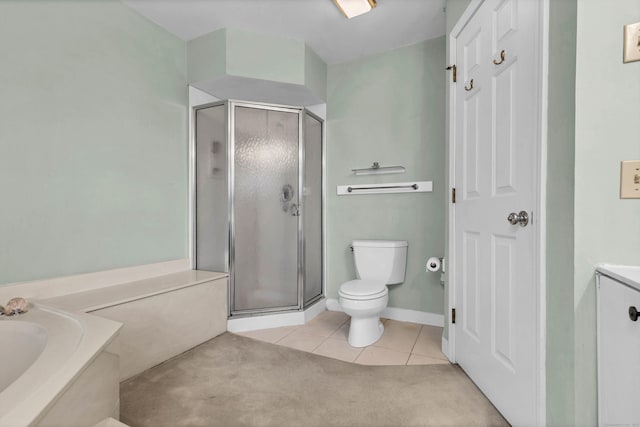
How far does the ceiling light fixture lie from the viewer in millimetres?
2102

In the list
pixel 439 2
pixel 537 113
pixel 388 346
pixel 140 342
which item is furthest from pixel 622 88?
pixel 140 342

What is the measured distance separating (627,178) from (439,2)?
1820mm

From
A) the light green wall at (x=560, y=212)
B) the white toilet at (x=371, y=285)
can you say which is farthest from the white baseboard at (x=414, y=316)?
the light green wall at (x=560, y=212)

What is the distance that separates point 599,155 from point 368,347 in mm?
1752

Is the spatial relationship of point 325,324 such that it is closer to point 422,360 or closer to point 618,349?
point 422,360

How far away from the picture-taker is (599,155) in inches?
38.5

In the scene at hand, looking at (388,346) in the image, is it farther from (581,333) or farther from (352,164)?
(352,164)

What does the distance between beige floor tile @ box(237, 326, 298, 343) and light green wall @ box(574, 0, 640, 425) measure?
71.8 inches

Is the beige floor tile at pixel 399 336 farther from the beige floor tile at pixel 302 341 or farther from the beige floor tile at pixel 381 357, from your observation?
the beige floor tile at pixel 302 341

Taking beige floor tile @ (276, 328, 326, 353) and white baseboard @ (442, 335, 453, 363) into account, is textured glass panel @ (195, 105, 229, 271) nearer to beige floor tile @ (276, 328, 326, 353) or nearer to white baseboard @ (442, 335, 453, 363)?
beige floor tile @ (276, 328, 326, 353)

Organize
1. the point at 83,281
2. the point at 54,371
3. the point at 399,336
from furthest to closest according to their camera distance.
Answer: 1. the point at 399,336
2. the point at 83,281
3. the point at 54,371

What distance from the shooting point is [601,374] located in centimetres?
94

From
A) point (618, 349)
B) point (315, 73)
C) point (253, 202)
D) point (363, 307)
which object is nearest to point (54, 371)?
point (618, 349)

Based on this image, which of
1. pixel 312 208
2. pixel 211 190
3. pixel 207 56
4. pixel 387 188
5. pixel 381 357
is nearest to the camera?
pixel 381 357
